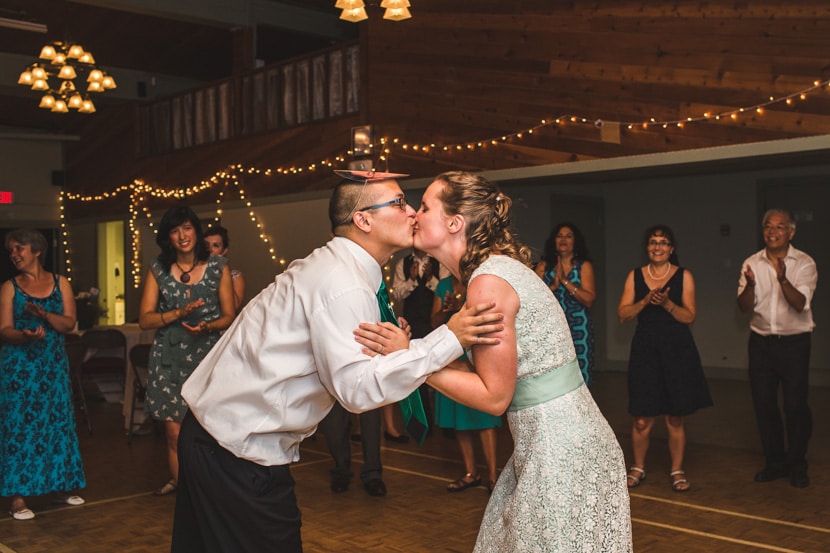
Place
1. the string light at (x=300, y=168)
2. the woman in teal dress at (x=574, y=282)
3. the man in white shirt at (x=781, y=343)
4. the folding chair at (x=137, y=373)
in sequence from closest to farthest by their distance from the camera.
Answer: the man in white shirt at (x=781, y=343)
the woman in teal dress at (x=574, y=282)
the string light at (x=300, y=168)
the folding chair at (x=137, y=373)

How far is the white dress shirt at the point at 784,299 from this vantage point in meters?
5.34

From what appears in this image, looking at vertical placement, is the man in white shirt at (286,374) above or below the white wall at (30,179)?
below

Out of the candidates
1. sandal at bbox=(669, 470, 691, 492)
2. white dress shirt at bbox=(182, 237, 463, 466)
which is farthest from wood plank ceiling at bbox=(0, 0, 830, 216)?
white dress shirt at bbox=(182, 237, 463, 466)

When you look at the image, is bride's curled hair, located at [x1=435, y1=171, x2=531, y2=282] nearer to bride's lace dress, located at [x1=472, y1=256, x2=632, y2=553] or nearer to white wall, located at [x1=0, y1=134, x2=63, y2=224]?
bride's lace dress, located at [x1=472, y1=256, x2=632, y2=553]

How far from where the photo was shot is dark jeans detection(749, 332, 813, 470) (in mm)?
5270

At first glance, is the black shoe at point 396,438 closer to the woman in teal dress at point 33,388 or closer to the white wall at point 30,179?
the woman in teal dress at point 33,388

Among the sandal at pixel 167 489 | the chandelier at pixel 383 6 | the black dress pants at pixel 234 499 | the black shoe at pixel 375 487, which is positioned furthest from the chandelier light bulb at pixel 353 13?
the black dress pants at pixel 234 499

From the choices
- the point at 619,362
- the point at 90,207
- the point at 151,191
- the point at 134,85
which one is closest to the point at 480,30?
the point at 619,362

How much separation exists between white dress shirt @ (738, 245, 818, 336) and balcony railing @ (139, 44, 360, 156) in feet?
17.7

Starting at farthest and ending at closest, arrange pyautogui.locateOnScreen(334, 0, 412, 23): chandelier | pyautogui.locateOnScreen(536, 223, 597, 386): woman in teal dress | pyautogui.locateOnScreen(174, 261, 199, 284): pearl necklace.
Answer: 1. pyautogui.locateOnScreen(334, 0, 412, 23): chandelier
2. pyautogui.locateOnScreen(536, 223, 597, 386): woman in teal dress
3. pyautogui.locateOnScreen(174, 261, 199, 284): pearl necklace

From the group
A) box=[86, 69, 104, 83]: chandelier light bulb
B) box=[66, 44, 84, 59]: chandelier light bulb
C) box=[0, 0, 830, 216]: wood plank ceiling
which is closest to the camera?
box=[0, 0, 830, 216]: wood plank ceiling

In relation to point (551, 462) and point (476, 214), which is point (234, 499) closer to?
point (551, 462)

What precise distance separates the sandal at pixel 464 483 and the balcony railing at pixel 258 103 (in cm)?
539

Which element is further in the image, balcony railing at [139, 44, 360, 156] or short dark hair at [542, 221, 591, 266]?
balcony railing at [139, 44, 360, 156]
